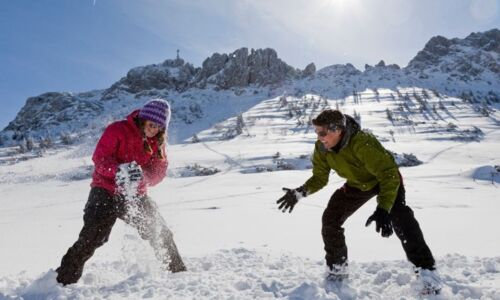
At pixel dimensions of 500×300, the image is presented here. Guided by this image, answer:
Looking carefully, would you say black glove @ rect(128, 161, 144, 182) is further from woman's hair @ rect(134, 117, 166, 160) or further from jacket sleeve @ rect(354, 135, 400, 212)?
jacket sleeve @ rect(354, 135, 400, 212)

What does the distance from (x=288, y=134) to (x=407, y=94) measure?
30370mm

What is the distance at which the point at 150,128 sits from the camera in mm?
3902

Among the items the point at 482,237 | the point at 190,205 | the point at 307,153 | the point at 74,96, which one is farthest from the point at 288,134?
the point at 74,96

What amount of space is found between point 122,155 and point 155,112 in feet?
1.62

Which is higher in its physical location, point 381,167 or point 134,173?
Result: point 134,173

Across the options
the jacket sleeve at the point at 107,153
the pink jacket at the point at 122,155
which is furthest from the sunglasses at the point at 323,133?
the jacket sleeve at the point at 107,153

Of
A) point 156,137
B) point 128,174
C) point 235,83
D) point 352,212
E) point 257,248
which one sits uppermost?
point 235,83

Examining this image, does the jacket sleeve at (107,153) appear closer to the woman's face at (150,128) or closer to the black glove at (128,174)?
the black glove at (128,174)

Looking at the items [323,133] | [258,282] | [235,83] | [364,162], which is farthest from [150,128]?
[235,83]

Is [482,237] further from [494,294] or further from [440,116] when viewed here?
[440,116]

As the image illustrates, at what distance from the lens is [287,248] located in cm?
529

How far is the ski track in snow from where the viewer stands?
10.7 feet

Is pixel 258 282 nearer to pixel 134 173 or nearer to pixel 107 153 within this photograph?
pixel 134 173

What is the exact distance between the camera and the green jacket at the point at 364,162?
10.5ft
